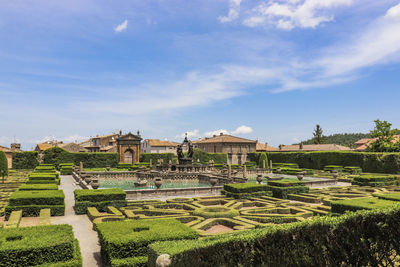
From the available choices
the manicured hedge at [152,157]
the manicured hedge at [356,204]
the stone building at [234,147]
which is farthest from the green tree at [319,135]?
the manicured hedge at [356,204]

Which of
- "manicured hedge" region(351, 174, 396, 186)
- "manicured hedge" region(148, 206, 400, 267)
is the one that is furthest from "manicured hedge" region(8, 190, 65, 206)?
"manicured hedge" region(351, 174, 396, 186)

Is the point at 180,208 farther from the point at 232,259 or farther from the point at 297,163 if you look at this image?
the point at 297,163

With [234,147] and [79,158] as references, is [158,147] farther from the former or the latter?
[79,158]

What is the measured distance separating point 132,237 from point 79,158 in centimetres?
4323

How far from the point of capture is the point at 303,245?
6.75 meters

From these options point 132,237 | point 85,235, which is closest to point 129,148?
point 85,235

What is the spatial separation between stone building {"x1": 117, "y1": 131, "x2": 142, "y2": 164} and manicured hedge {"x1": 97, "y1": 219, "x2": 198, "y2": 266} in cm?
4488

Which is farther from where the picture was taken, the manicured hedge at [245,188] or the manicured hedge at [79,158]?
the manicured hedge at [79,158]

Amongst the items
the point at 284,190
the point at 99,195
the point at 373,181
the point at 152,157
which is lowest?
the point at 373,181

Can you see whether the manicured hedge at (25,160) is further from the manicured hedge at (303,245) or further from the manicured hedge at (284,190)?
the manicured hedge at (303,245)

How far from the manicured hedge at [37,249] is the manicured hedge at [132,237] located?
2.58ft

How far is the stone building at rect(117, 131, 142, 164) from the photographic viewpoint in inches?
2090

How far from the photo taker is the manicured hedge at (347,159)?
36.2 meters

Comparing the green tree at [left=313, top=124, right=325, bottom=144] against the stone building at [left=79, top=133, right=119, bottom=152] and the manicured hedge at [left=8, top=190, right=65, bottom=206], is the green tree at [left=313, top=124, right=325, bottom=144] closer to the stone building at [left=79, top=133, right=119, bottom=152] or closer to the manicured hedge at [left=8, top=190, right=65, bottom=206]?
the stone building at [left=79, top=133, right=119, bottom=152]
